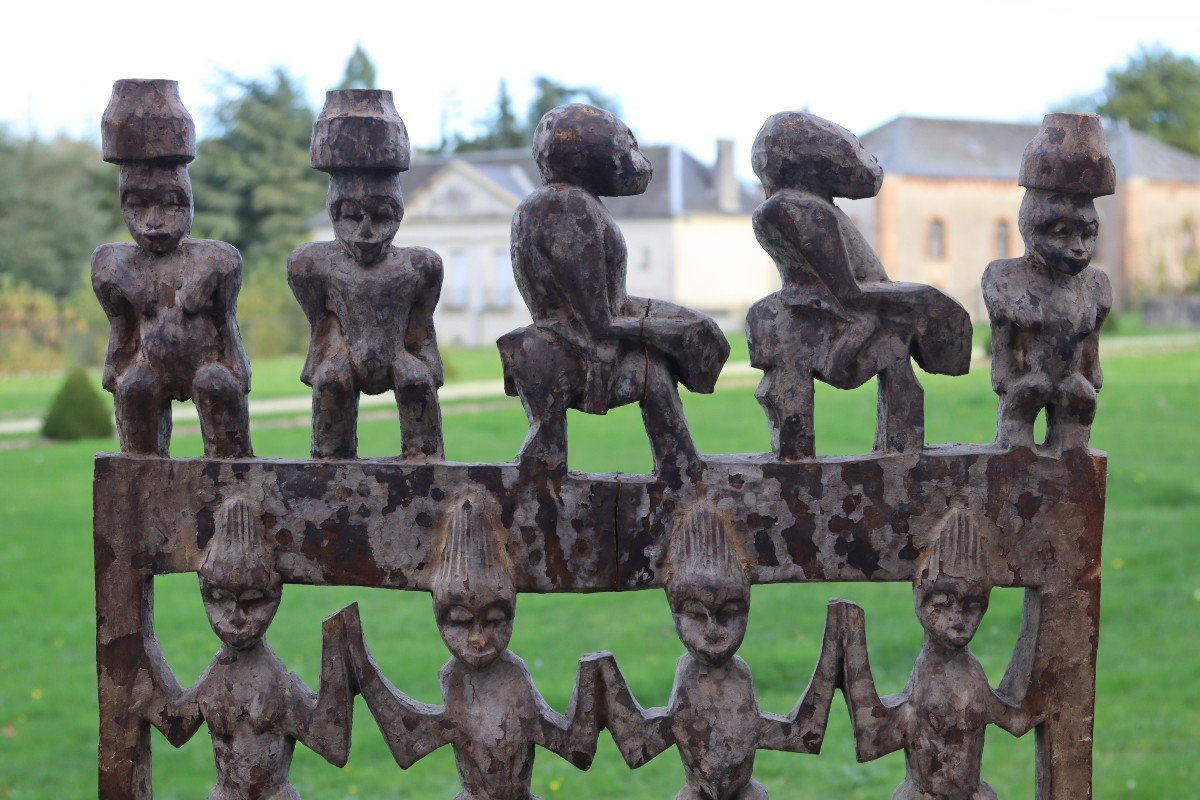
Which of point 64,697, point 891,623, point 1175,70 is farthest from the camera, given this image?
point 1175,70

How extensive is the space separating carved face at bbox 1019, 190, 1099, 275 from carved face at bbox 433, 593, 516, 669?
1.23 metres

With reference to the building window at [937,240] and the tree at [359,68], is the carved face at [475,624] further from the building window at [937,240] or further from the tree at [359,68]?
the tree at [359,68]

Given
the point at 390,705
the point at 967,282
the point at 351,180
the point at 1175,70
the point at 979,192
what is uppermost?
the point at 1175,70

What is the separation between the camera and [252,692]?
102 inches

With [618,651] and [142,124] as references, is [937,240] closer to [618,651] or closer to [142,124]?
[618,651]

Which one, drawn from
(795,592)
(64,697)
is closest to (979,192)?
(795,592)

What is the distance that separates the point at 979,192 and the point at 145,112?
166 feet

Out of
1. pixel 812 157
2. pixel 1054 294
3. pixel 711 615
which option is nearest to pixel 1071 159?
pixel 1054 294

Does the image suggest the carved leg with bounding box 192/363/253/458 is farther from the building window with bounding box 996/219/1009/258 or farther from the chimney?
the building window with bounding box 996/219/1009/258

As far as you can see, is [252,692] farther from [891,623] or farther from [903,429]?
[891,623]

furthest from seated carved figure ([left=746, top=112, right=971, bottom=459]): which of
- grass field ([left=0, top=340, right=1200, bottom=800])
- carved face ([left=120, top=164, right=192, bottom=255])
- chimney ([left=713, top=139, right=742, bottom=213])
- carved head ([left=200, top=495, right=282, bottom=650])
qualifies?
chimney ([left=713, top=139, right=742, bottom=213])

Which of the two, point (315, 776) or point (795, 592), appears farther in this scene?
point (795, 592)

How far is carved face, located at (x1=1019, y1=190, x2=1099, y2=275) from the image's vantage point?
2475mm

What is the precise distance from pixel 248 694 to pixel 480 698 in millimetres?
469
